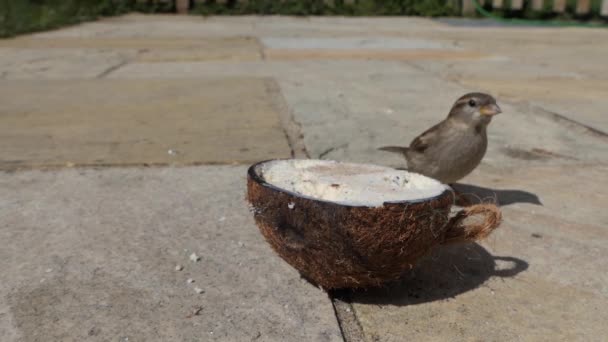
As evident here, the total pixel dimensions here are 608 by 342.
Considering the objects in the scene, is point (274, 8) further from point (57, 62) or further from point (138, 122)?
point (138, 122)

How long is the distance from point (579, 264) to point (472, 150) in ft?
3.13

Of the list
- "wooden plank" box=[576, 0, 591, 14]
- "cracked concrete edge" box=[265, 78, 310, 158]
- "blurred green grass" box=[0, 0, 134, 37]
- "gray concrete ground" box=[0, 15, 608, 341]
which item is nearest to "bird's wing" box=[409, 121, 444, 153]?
"gray concrete ground" box=[0, 15, 608, 341]

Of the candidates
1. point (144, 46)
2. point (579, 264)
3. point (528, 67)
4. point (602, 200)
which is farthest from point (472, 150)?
point (144, 46)

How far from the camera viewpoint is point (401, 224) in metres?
2.36

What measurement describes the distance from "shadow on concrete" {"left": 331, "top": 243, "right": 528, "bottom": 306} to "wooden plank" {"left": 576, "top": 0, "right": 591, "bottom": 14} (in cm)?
1220

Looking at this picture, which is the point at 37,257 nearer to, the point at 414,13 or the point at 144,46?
the point at 144,46

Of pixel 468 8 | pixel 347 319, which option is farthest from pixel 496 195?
pixel 468 8

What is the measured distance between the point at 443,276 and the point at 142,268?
1.14 m

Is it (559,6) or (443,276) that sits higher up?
(559,6)

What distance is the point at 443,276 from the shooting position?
2787 millimetres

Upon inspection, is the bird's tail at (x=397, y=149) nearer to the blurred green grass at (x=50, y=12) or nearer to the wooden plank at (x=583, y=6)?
the blurred green grass at (x=50, y=12)

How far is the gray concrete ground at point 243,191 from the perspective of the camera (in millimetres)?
2439

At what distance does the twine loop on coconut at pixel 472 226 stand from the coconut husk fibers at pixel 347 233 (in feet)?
0.26

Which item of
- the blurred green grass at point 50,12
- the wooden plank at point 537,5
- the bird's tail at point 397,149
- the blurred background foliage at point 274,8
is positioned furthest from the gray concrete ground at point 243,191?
the wooden plank at point 537,5
